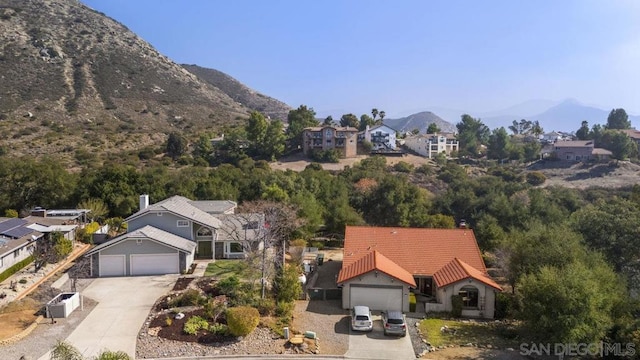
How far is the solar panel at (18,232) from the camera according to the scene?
101 feet

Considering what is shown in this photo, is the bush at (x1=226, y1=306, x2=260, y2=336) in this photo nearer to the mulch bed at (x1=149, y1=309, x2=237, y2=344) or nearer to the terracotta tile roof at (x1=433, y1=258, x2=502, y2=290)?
the mulch bed at (x1=149, y1=309, x2=237, y2=344)

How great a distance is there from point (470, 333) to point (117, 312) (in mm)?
17014

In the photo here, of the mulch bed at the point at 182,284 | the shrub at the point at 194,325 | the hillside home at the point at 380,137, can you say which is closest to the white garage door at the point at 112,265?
the mulch bed at the point at 182,284

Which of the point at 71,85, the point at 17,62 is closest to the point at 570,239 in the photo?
the point at 71,85

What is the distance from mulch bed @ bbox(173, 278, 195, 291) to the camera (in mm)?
26534

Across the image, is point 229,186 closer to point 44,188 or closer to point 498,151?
point 44,188

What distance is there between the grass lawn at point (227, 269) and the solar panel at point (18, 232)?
12749mm

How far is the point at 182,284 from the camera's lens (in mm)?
27266

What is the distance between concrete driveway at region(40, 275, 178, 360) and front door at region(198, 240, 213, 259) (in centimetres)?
459

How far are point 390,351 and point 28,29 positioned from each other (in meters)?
110

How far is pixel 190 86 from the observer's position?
114312 mm

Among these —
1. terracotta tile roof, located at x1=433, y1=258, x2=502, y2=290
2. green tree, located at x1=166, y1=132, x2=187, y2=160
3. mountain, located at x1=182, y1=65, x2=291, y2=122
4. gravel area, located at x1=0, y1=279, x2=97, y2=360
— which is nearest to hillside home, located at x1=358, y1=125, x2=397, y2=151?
green tree, located at x1=166, y1=132, x2=187, y2=160

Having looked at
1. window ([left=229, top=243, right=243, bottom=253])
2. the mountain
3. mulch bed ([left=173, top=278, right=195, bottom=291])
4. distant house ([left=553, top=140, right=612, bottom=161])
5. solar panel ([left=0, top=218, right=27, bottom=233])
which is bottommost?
mulch bed ([left=173, top=278, right=195, bottom=291])

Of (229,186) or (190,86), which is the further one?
(190,86)
